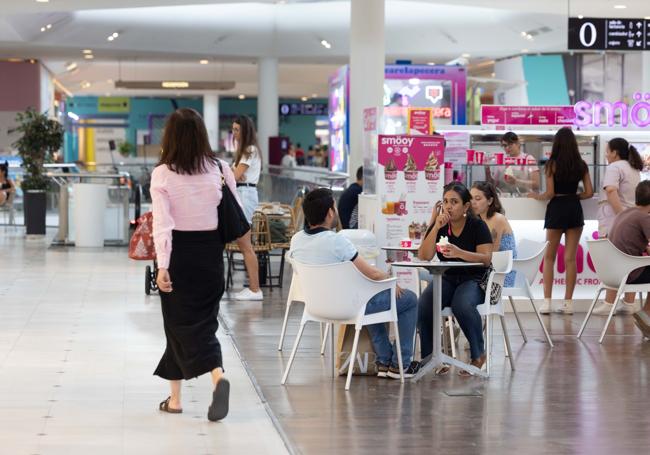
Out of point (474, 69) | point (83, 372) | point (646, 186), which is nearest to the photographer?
point (83, 372)

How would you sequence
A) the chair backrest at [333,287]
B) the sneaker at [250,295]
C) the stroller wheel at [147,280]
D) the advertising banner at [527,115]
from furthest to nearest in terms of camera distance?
1. the advertising banner at [527,115]
2. the stroller wheel at [147,280]
3. the sneaker at [250,295]
4. the chair backrest at [333,287]

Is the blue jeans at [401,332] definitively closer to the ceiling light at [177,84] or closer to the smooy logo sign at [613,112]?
the smooy logo sign at [613,112]

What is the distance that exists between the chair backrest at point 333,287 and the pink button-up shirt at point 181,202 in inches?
38.6

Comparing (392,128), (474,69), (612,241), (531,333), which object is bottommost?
(531,333)

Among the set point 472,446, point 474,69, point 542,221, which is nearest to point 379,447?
point 472,446

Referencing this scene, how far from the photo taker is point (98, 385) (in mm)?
6059

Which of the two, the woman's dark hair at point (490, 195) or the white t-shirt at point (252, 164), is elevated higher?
the white t-shirt at point (252, 164)

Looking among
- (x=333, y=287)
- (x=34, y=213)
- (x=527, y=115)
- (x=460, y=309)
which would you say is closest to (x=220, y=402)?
(x=333, y=287)

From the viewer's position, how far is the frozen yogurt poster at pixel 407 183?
26.7 ft

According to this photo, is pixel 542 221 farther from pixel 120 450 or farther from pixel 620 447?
pixel 120 450

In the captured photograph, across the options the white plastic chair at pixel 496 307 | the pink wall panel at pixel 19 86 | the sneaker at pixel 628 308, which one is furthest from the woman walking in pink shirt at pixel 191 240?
the pink wall panel at pixel 19 86

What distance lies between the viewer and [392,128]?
51.9ft

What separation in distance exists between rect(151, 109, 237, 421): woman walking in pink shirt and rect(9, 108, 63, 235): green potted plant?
450 inches

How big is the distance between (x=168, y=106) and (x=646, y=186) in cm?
3679
